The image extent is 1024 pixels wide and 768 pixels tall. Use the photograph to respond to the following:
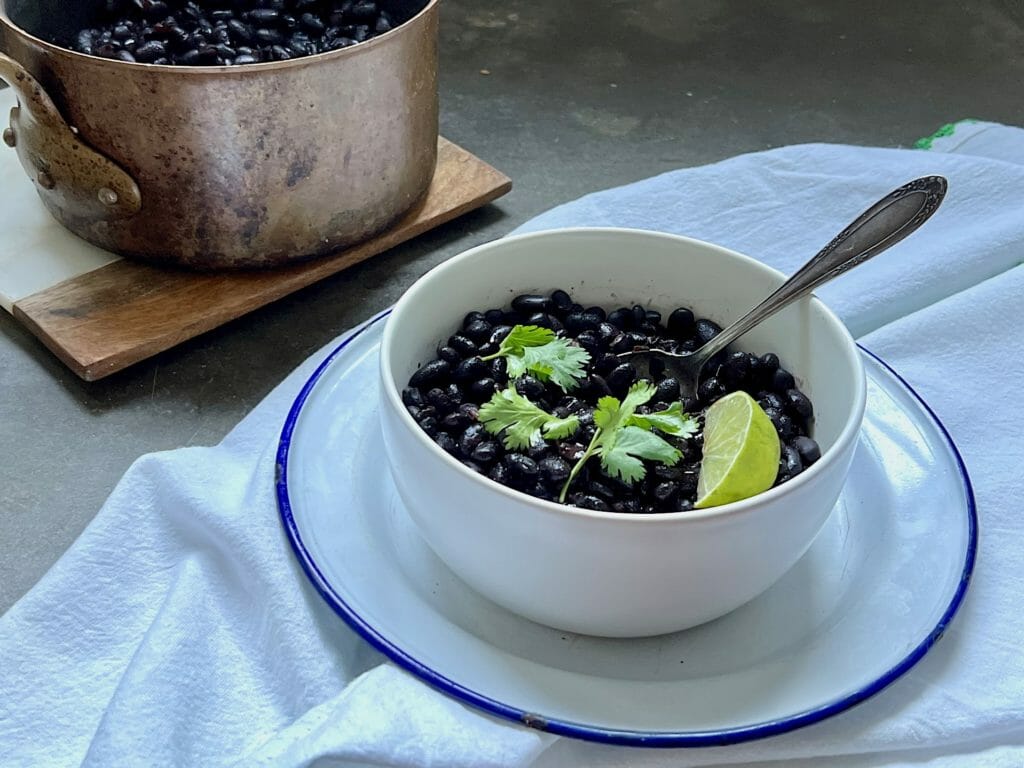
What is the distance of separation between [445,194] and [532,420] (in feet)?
1.81

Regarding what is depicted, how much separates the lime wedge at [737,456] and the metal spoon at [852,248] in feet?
0.29

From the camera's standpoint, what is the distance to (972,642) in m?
0.67

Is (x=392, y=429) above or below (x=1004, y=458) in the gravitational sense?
above

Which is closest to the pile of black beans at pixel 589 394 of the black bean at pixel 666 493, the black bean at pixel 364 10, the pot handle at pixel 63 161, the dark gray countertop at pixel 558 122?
the black bean at pixel 666 493

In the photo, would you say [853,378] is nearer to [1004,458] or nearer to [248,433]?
[1004,458]

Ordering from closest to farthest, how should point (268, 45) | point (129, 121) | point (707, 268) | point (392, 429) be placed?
1. point (392, 429)
2. point (707, 268)
3. point (129, 121)
4. point (268, 45)

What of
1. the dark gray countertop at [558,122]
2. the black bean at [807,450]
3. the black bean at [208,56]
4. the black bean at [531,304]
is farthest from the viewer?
the black bean at [208,56]

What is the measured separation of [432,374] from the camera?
2.36 ft

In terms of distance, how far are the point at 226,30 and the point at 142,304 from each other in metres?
0.27

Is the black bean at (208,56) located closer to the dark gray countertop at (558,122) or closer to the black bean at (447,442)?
the dark gray countertop at (558,122)

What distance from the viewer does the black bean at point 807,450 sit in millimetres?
673

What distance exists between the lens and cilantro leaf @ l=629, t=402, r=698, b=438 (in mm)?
651

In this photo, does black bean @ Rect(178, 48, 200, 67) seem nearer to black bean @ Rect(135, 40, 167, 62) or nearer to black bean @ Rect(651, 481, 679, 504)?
black bean @ Rect(135, 40, 167, 62)

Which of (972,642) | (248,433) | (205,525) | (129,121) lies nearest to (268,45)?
(129,121)
